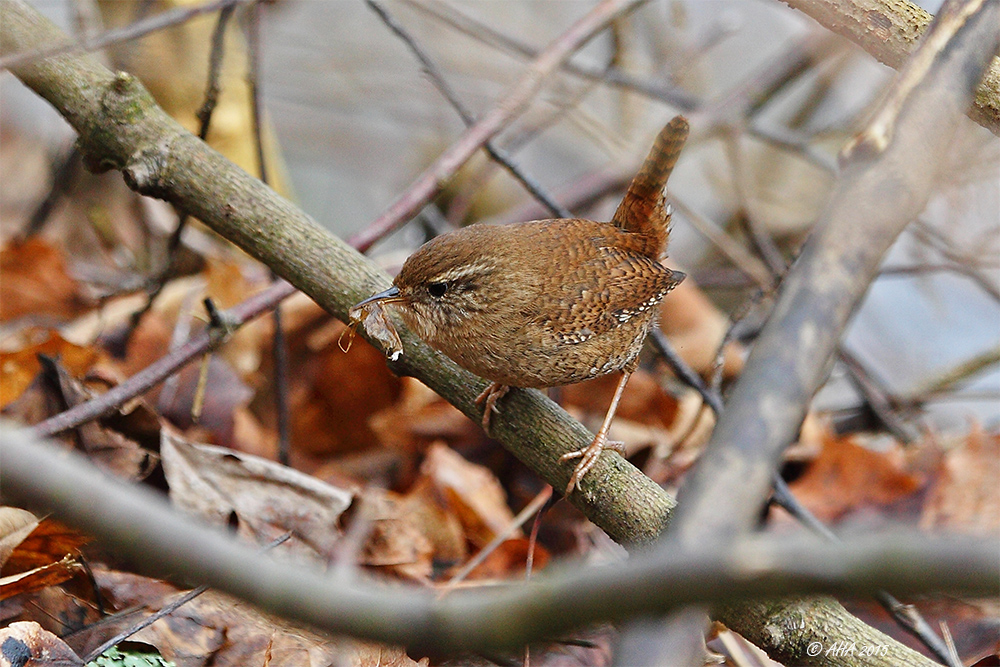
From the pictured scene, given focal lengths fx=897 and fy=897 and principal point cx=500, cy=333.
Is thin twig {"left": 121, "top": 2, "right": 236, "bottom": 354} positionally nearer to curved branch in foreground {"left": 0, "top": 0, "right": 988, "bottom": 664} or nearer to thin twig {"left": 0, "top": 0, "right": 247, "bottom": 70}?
thin twig {"left": 0, "top": 0, "right": 247, "bottom": 70}

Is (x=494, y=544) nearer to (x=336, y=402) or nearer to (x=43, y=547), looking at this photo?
(x=336, y=402)

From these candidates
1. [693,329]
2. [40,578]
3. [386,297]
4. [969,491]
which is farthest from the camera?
[693,329]

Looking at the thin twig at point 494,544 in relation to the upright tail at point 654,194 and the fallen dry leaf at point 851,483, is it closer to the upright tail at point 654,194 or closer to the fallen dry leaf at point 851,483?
the upright tail at point 654,194

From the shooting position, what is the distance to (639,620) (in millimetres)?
1013

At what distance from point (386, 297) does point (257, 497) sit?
2.60 ft

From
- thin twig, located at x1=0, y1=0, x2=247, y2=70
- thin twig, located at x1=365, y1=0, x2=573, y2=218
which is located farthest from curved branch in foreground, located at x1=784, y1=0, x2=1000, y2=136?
thin twig, located at x1=0, y1=0, x2=247, y2=70

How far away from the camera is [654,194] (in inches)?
115

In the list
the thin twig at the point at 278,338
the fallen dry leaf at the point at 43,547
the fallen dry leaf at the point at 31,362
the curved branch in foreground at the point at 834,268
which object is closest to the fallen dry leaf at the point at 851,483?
the thin twig at the point at 278,338

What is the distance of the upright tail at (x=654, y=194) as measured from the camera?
2.77m

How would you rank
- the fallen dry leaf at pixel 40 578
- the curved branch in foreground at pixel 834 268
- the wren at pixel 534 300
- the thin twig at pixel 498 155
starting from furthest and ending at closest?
1. the thin twig at pixel 498 155
2. the wren at pixel 534 300
3. the fallen dry leaf at pixel 40 578
4. the curved branch in foreground at pixel 834 268

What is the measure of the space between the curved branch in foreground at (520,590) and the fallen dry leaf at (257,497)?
1.73 meters

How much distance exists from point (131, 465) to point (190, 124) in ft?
9.35

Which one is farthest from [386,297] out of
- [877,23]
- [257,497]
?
[877,23]

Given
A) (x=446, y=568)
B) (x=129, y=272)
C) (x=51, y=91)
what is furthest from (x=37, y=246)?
(x=446, y=568)
